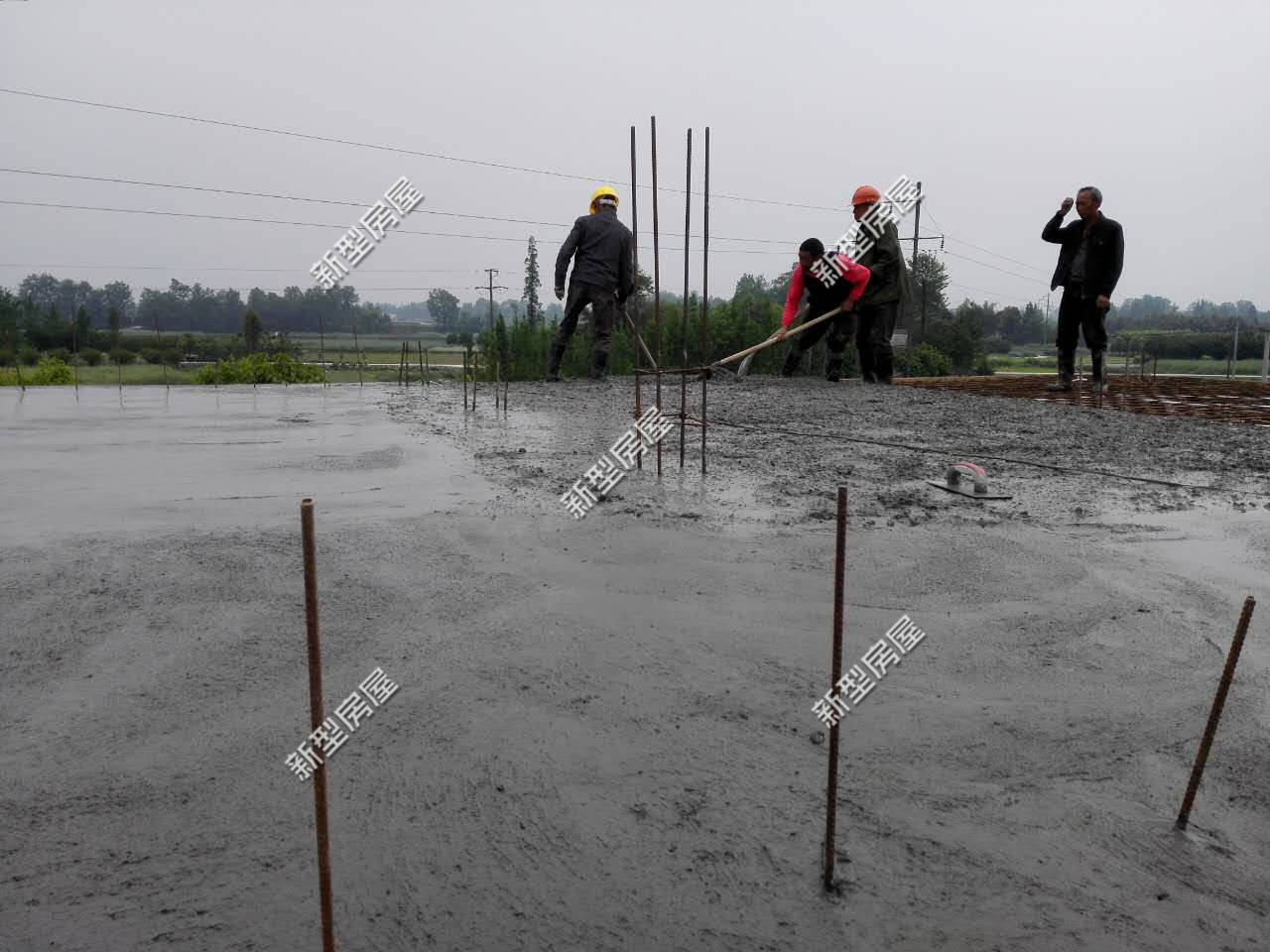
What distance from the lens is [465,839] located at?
4.95 feet

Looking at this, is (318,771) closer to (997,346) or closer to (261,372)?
(261,372)

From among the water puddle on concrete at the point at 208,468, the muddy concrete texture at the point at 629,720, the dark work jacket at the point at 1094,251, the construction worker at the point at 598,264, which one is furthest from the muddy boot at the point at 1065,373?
the water puddle on concrete at the point at 208,468

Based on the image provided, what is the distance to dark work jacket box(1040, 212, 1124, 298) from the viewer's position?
7.52 m

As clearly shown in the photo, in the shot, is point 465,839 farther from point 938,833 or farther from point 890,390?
point 890,390

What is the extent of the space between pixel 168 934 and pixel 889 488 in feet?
11.4

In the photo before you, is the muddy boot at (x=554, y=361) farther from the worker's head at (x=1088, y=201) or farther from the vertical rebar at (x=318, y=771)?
the vertical rebar at (x=318, y=771)

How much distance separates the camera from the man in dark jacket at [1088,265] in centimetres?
751

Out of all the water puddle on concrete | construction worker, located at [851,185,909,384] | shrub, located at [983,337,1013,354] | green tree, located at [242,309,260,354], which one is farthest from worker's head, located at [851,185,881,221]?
shrub, located at [983,337,1013,354]

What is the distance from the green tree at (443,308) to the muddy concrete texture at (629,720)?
78095mm

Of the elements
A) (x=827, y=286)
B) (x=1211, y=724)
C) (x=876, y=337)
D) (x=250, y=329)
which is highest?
(x=250, y=329)

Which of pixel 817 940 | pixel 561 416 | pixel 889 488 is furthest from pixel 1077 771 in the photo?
pixel 561 416

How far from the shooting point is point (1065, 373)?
863 centimetres

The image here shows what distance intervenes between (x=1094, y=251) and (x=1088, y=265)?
0.12m

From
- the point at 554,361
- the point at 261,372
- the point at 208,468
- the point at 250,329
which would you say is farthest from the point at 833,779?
the point at 250,329
